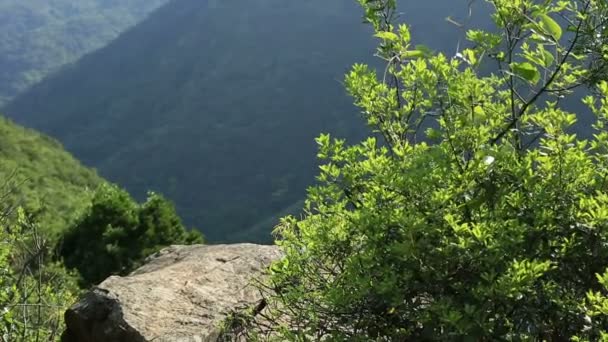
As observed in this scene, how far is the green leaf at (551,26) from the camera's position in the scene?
2.13 metres

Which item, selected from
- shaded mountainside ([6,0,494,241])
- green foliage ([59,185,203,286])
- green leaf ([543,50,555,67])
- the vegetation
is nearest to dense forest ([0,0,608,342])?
green leaf ([543,50,555,67])

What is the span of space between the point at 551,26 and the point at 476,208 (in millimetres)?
640

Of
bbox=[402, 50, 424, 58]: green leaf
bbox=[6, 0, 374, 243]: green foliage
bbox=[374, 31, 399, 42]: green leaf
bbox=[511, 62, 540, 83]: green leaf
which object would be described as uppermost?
bbox=[6, 0, 374, 243]: green foliage

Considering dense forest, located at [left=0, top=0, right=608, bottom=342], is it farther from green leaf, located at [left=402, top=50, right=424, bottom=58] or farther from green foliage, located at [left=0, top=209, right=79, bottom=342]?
green foliage, located at [left=0, top=209, right=79, bottom=342]

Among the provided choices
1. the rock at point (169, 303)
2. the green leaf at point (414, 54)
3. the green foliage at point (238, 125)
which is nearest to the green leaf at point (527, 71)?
the green leaf at point (414, 54)

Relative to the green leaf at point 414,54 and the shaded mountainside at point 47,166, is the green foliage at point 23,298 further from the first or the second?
the shaded mountainside at point 47,166

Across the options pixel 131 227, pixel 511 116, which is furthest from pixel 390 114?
pixel 131 227

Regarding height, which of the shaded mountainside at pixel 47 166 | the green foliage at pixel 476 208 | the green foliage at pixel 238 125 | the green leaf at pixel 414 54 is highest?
the green foliage at pixel 238 125

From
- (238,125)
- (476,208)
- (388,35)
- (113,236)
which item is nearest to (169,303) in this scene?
(388,35)

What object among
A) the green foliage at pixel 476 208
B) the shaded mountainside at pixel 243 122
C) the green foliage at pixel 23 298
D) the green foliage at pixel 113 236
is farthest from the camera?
the shaded mountainside at pixel 243 122

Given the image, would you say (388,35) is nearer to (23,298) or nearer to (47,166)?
(23,298)

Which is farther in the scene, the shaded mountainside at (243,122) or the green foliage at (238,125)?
the shaded mountainside at (243,122)

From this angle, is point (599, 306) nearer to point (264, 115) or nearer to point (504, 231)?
point (504, 231)

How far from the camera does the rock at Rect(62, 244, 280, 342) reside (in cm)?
453
